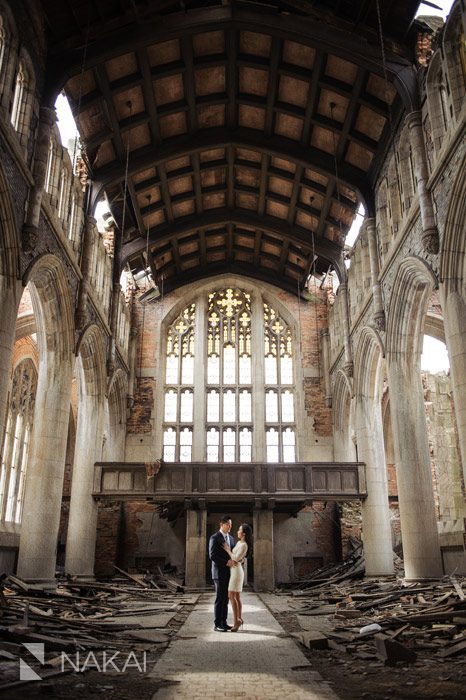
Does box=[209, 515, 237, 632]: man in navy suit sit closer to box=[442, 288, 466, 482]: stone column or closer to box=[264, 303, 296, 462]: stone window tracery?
box=[442, 288, 466, 482]: stone column

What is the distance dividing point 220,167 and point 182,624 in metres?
14.1

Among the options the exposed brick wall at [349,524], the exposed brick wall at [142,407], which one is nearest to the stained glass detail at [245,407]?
the exposed brick wall at [142,407]

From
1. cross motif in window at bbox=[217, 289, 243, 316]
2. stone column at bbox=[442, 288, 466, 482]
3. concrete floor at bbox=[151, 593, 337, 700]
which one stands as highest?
cross motif in window at bbox=[217, 289, 243, 316]

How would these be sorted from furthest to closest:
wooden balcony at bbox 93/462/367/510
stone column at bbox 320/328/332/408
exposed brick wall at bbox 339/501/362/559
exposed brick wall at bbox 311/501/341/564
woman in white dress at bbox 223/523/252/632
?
stone column at bbox 320/328/332/408 < exposed brick wall at bbox 311/501/341/564 < exposed brick wall at bbox 339/501/362/559 < wooden balcony at bbox 93/462/367/510 < woman in white dress at bbox 223/523/252/632

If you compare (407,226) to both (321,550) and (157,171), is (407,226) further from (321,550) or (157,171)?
(321,550)

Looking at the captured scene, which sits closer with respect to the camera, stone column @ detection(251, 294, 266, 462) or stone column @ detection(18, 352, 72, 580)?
stone column @ detection(18, 352, 72, 580)

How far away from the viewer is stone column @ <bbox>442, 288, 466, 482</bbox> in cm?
1004

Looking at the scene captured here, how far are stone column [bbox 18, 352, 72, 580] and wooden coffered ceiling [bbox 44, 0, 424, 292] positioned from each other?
6.05 m

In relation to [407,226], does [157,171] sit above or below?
above

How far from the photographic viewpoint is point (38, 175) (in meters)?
11.9

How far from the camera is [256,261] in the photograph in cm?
2400

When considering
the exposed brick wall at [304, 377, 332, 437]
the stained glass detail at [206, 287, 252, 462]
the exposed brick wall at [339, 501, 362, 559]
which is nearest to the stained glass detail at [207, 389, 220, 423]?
the stained glass detail at [206, 287, 252, 462]

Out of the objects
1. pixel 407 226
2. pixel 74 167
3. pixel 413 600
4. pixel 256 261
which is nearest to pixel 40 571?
pixel 413 600

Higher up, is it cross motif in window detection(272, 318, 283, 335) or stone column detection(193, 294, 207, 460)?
cross motif in window detection(272, 318, 283, 335)
